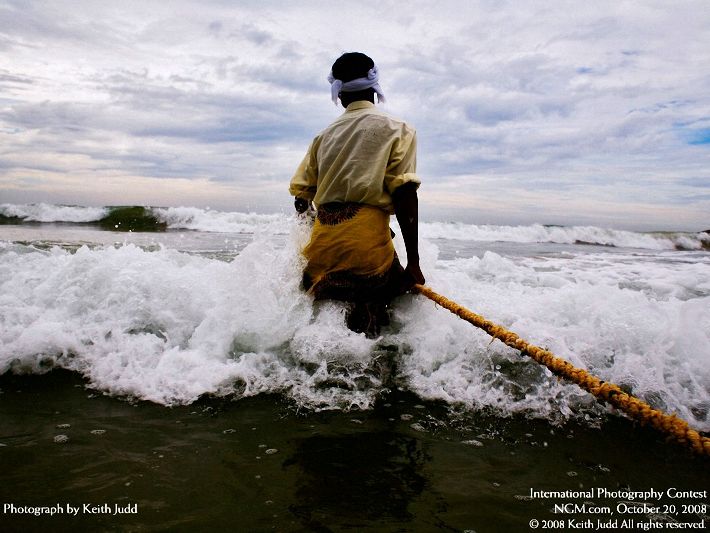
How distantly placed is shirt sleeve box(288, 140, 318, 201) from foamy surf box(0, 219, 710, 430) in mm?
283

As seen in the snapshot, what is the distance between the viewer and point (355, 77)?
2.95 m

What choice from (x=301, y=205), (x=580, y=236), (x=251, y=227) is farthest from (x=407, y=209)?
(x=580, y=236)

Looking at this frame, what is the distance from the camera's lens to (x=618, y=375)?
2.91m

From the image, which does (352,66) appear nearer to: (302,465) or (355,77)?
(355,77)

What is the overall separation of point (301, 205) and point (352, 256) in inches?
25.8

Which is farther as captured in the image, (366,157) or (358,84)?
(358,84)

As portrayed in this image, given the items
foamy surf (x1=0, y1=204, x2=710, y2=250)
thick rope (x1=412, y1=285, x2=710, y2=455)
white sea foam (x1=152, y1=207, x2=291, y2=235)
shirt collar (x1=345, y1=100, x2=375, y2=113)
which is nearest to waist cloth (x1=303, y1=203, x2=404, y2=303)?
shirt collar (x1=345, y1=100, x2=375, y2=113)

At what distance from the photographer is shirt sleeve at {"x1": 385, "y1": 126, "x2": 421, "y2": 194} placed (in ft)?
9.19

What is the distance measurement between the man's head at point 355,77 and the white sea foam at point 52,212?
21.8 m

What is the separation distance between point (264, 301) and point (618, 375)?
239cm

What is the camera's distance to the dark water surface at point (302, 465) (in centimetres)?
164

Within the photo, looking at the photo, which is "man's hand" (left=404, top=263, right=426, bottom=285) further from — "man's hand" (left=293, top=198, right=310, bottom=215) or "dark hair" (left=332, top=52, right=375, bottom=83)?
"dark hair" (left=332, top=52, right=375, bottom=83)

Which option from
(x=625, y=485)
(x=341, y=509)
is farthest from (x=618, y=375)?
(x=341, y=509)

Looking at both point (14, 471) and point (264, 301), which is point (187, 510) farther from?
point (264, 301)
